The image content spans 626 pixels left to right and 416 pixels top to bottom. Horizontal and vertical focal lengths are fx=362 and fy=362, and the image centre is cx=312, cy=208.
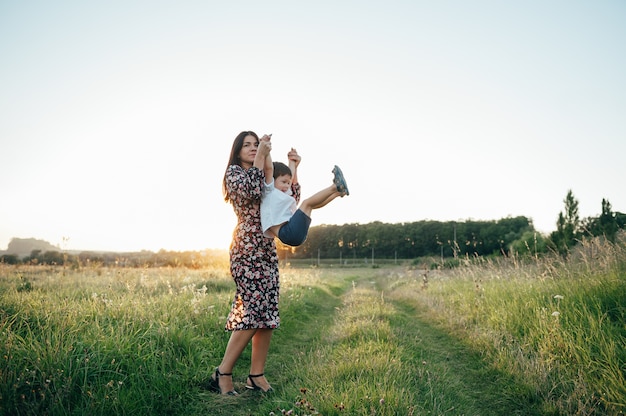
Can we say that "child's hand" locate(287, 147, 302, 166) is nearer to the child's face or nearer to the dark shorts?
the child's face

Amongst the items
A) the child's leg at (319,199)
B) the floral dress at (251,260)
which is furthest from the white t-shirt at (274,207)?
the child's leg at (319,199)

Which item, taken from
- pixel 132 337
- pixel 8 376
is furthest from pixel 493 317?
pixel 8 376

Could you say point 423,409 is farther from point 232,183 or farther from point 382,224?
point 382,224

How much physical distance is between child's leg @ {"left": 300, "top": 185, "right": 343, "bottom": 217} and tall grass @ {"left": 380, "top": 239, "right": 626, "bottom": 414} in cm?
265

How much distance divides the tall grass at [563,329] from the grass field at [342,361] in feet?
0.06

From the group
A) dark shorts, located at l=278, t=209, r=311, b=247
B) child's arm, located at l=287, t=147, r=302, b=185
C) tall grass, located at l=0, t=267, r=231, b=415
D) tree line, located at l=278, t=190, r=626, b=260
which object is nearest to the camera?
tall grass, located at l=0, t=267, r=231, b=415

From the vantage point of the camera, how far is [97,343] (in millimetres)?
3453

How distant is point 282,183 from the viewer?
4.01m

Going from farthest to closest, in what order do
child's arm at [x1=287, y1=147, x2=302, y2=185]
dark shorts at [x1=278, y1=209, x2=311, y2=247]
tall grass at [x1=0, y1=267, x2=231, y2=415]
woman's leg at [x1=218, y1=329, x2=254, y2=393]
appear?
child's arm at [x1=287, y1=147, x2=302, y2=185], woman's leg at [x1=218, y1=329, x2=254, y2=393], dark shorts at [x1=278, y1=209, x2=311, y2=247], tall grass at [x1=0, y1=267, x2=231, y2=415]

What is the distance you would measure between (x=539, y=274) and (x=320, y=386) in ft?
17.1

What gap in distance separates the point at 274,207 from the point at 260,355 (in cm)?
153

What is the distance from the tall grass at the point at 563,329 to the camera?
3229 mm

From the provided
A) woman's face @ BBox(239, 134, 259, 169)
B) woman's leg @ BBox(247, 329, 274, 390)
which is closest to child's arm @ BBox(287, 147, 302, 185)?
woman's face @ BBox(239, 134, 259, 169)

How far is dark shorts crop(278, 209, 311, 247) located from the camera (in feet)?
11.2
